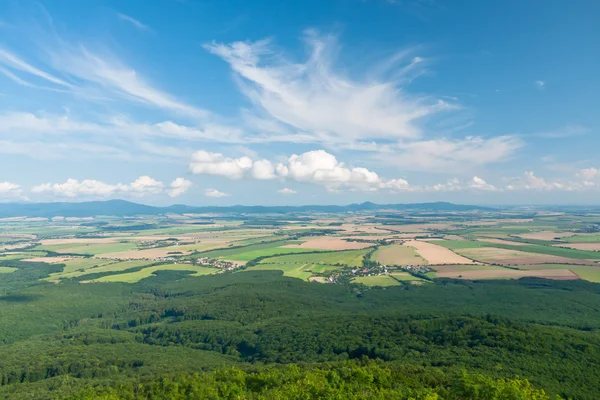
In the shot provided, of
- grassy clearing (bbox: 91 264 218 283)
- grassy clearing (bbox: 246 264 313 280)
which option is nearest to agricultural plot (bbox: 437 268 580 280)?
grassy clearing (bbox: 246 264 313 280)

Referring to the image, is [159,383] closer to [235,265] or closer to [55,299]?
[55,299]

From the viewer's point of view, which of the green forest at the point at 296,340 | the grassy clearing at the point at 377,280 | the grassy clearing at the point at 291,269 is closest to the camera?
the green forest at the point at 296,340

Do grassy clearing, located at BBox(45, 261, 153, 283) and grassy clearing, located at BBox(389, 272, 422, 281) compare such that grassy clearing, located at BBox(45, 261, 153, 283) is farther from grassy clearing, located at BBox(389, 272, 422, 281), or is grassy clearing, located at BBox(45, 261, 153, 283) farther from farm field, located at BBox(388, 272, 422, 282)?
grassy clearing, located at BBox(389, 272, 422, 281)

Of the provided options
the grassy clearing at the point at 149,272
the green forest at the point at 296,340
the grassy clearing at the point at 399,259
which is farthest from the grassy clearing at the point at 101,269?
the grassy clearing at the point at 399,259

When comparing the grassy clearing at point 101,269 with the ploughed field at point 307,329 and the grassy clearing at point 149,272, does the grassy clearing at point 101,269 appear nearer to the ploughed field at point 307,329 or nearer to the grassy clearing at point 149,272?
the ploughed field at point 307,329

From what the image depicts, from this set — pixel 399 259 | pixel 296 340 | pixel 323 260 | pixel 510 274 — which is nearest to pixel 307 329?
pixel 296 340

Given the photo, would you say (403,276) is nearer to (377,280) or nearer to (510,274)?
(377,280)
